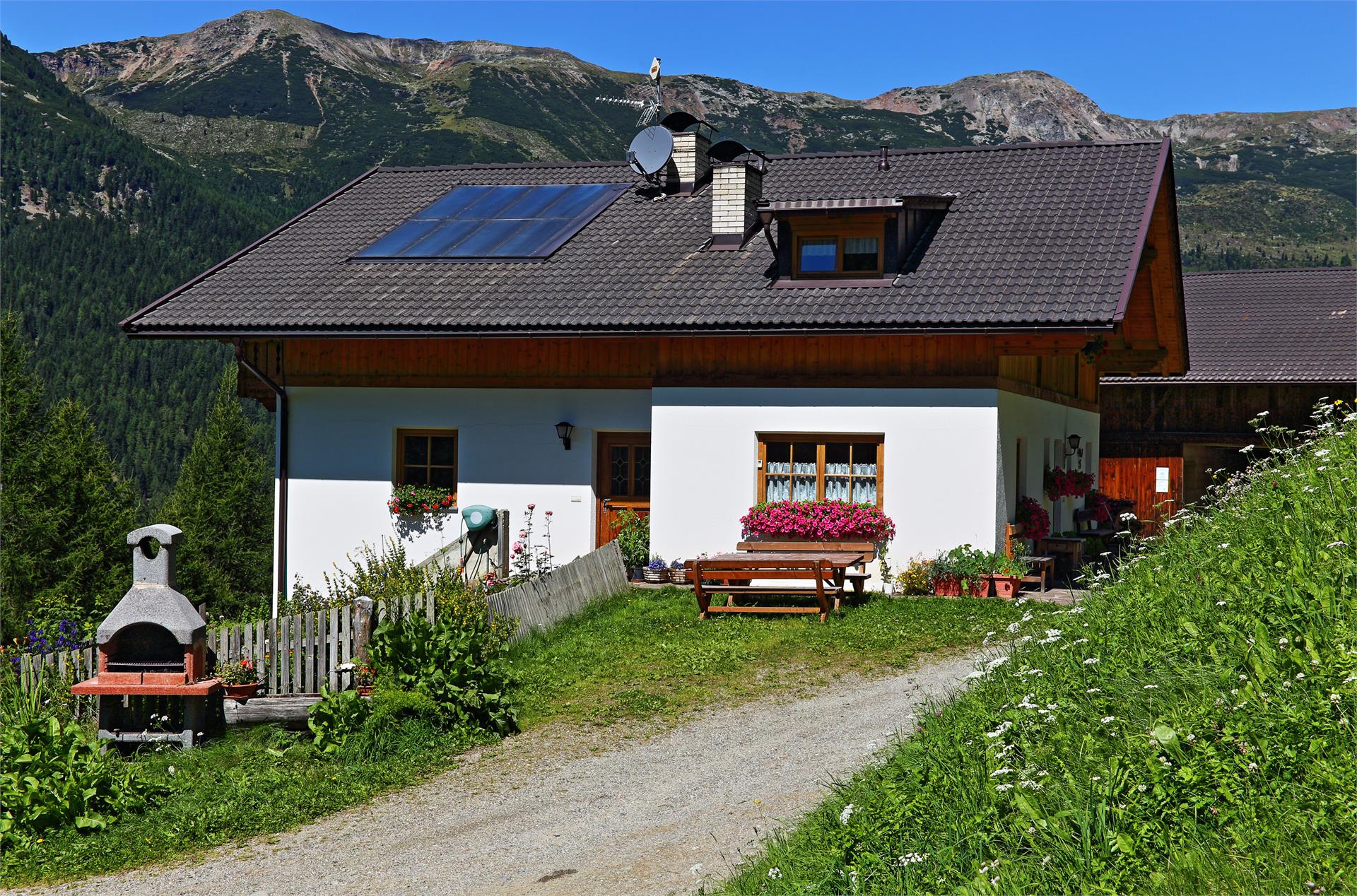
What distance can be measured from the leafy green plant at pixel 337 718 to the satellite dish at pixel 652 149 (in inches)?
521

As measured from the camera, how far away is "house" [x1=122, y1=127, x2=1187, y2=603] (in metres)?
16.8

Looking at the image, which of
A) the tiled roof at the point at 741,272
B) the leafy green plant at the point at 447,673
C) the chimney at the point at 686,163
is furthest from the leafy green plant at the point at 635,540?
the leafy green plant at the point at 447,673

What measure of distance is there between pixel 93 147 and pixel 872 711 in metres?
166

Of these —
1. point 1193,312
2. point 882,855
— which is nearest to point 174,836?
point 882,855

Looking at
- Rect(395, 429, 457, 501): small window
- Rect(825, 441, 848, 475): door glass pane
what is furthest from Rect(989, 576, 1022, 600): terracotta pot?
Rect(395, 429, 457, 501): small window

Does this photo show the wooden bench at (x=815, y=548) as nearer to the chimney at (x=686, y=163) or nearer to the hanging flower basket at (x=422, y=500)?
the hanging flower basket at (x=422, y=500)

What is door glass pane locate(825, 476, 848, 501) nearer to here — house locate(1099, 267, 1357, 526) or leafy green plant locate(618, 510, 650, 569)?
leafy green plant locate(618, 510, 650, 569)

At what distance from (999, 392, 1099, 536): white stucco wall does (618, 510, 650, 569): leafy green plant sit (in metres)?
4.91

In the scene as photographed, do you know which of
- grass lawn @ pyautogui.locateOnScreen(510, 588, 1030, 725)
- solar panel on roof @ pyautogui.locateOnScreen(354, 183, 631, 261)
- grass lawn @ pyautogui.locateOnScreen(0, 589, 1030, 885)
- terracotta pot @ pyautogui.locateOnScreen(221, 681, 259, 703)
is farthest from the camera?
solar panel on roof @ pyautogui.locateOnScreen(354, 183, 631, 261)

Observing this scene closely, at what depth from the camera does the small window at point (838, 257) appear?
58.6ft

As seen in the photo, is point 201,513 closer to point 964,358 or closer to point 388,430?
point 388,430

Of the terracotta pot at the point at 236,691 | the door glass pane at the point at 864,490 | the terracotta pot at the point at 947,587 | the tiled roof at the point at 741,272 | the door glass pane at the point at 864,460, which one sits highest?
the tiled roof at the point at 741,272

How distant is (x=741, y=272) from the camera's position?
724 inches

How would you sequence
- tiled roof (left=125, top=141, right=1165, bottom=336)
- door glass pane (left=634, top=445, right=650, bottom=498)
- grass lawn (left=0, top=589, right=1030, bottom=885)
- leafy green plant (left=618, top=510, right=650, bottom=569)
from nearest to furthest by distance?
grass lawn (left=0, top=589, right=1030, bottom=885) < tiled roof (left=125, top=141, right=1165, bottom=336) < leafy green plant (left=618, top=510, right=650, bottom=569) < door glass pane (left=634, top=445, right=650, bottom=498)
